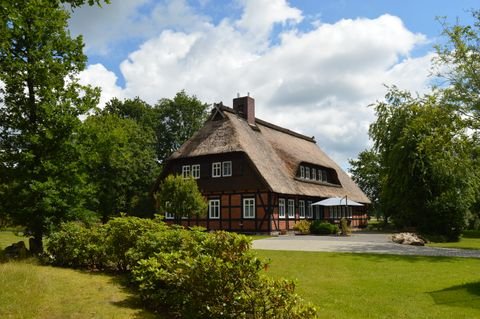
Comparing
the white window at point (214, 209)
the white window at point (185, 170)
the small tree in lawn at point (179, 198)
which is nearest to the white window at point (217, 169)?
the white window at point (214, 209)

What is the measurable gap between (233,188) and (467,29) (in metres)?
16.6

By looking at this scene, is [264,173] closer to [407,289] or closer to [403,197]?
[403,197]

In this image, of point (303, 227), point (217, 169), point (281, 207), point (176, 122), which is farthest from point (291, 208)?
point (176, 122)

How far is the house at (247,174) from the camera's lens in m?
28.4

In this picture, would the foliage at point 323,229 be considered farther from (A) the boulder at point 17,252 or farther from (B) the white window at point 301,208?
(A) the boulder at point 17,252

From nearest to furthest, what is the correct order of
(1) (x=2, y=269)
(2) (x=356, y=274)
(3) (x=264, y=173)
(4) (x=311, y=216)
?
(1) (x=2, y=269)
(2) (x=356, y=274)
(3) (x=264, y=173)
(4) (x=311, y=216)

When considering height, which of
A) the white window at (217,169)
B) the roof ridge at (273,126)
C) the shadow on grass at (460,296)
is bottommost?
the shadow on grass at (460,296)

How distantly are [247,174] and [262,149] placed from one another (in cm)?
361

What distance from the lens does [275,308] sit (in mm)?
5441

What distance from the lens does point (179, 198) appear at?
2245 centimetres

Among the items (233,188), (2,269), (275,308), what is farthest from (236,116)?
(275,308)

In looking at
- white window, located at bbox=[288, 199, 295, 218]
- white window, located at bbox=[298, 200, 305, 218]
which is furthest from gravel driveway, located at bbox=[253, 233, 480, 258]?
white window, located at bbox=[298, 200, 305, 218]

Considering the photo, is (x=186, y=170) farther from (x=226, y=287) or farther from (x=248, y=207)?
(x=226, y=287)

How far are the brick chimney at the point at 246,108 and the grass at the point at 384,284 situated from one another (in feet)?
69.8
